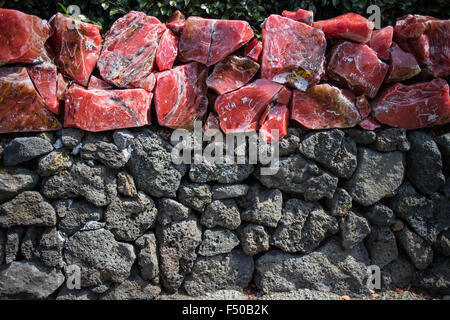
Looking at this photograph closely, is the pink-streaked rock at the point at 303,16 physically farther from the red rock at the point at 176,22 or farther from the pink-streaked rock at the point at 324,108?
the red rock at the point at 176,22

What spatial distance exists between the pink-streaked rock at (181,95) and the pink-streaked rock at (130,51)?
147mm

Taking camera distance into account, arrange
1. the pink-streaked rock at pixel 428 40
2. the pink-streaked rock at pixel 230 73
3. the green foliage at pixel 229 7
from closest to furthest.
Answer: the pink-streaked rock at pixel 230 73
the pink-streaked rock at pixel 428 40
the green foliage at pixel 229 7

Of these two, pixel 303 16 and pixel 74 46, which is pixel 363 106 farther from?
pixel 74 46

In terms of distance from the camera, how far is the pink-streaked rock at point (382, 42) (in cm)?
271

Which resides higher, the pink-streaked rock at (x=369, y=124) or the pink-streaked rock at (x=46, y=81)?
the pink-streaked rock at (x=46, y=81)

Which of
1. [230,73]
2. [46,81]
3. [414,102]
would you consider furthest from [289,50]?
[46,81]

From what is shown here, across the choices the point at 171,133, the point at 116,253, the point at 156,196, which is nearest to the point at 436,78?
the point at 171,133

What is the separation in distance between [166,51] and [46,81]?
0.84 m

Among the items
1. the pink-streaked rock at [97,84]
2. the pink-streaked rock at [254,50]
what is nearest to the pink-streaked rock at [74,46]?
the pink-streaked rock at [97,84]

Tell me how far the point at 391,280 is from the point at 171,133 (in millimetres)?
2178

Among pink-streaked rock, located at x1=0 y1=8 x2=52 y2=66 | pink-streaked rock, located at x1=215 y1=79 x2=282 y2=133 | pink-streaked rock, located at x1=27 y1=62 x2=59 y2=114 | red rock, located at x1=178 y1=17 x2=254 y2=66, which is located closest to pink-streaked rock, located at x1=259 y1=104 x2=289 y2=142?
pink-streaked rock, located at x1=215 y1=79 x2=282 y2=133

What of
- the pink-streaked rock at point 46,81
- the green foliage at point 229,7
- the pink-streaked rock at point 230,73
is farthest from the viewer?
the green foliage at point 229,7

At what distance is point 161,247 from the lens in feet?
8.86

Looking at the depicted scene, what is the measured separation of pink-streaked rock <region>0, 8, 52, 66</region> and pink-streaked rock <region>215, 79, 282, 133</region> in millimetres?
1253
